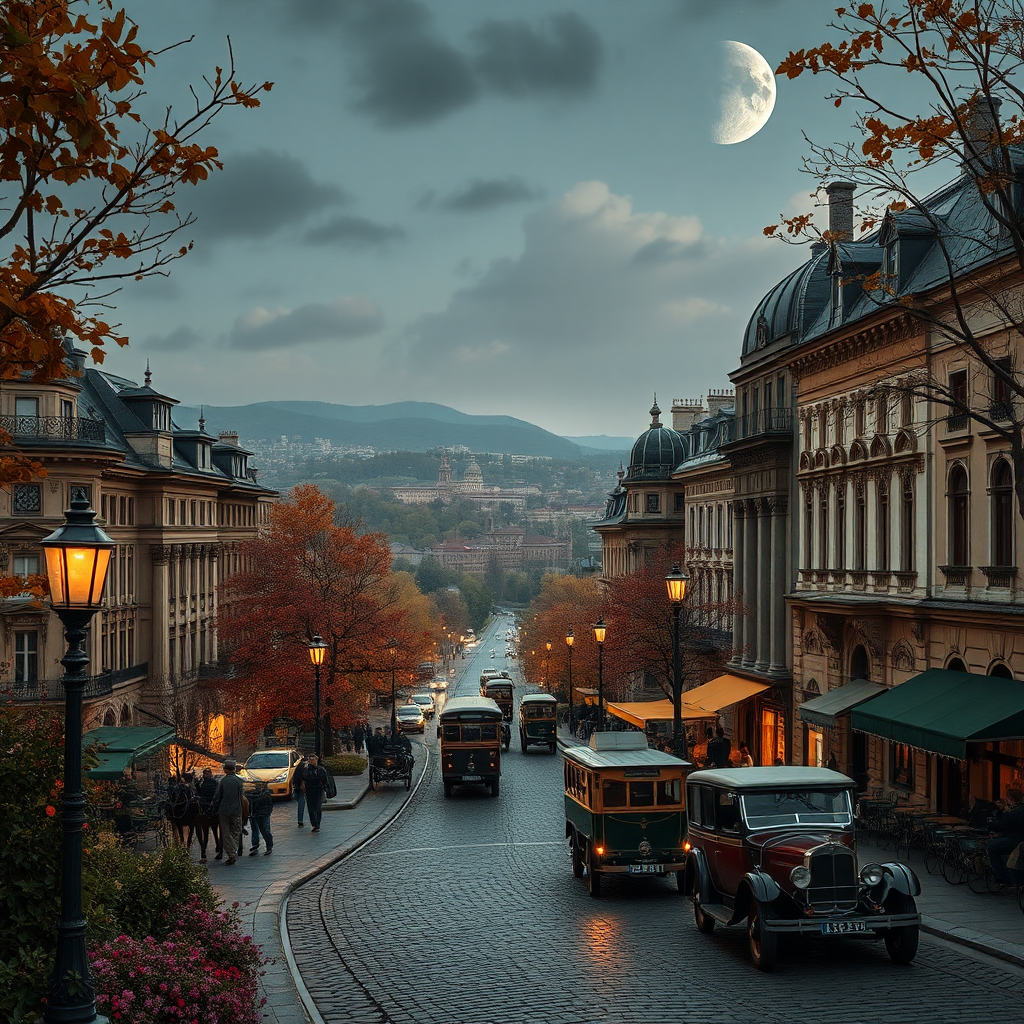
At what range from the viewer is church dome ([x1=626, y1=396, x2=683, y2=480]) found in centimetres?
8788

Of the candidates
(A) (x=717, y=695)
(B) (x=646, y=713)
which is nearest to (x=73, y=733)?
(B) (x=646, y=713)

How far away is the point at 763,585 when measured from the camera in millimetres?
47750

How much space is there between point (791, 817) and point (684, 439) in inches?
2784

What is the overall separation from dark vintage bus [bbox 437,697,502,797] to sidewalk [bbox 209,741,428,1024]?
1.77 metres

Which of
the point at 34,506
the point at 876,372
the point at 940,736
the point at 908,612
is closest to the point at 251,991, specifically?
the point at 940,736

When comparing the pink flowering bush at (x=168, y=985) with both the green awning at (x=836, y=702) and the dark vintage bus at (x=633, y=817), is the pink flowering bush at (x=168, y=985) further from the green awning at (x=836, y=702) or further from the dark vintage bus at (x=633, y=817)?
the green awning at (x=836, y=702)

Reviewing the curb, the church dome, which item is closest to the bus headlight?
the curb

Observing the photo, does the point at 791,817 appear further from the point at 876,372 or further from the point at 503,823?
the point at 876,372

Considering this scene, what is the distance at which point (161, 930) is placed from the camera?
12.9 meters

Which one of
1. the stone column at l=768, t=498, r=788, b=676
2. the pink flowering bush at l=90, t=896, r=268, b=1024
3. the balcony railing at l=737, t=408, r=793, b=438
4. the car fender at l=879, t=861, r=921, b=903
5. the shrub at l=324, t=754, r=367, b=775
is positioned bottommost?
the shrub at l=324, t=754, r=367, b=775

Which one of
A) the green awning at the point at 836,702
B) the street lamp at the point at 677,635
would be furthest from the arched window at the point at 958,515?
the street lamp at the point at 677,635

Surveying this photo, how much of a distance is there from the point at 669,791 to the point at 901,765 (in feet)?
44.1

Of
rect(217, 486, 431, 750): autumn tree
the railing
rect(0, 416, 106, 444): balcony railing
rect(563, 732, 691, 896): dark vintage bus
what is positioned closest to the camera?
rect(563, 732, 691, 896): dark vintage bus

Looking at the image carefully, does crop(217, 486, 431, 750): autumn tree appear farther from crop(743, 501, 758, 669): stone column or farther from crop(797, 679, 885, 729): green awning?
crop(797, 679, 885, 729): green awning
